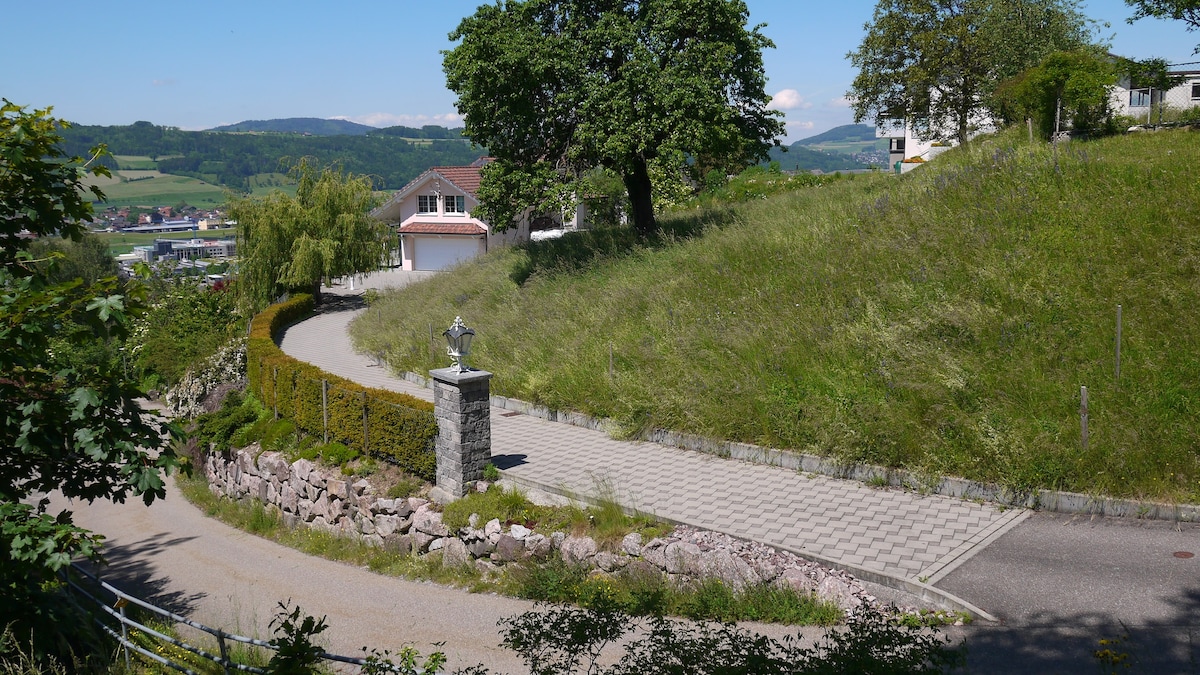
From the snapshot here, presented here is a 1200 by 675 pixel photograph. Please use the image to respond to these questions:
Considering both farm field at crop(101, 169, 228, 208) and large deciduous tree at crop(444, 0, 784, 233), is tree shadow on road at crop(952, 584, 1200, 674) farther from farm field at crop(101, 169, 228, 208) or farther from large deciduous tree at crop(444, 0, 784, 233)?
farm field at crop(101, 169, 228, 208)

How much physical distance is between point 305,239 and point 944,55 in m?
22.9

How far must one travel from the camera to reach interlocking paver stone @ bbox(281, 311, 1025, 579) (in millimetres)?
9016

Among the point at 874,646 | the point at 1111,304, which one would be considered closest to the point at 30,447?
the point at 874,646

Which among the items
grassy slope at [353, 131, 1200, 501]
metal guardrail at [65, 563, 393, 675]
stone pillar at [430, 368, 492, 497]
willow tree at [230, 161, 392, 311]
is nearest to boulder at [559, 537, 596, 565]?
stone pillar at [430, 368, 492, 497]

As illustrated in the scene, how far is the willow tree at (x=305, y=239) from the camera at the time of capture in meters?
30.8

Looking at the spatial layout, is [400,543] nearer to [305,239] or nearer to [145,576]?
[145,576]

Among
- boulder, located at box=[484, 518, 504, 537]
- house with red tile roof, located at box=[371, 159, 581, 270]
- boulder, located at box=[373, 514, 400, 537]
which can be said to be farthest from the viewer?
house with red tile roof, located at box=[371, 159, 581, 270]

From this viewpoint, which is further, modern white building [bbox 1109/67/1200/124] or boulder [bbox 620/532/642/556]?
modern white building [bbox 1109/67/1200/124]

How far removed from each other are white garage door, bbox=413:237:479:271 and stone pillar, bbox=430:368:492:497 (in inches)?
1340

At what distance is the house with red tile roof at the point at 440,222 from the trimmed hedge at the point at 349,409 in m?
26.3

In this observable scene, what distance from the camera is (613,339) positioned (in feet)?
53.3

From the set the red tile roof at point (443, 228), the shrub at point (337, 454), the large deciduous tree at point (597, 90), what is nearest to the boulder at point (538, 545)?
the shrub at point (337, 454)

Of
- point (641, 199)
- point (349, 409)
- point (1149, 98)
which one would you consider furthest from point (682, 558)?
point (1149, 98)

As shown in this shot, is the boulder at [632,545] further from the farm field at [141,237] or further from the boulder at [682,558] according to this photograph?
the farm field at [141,237]
